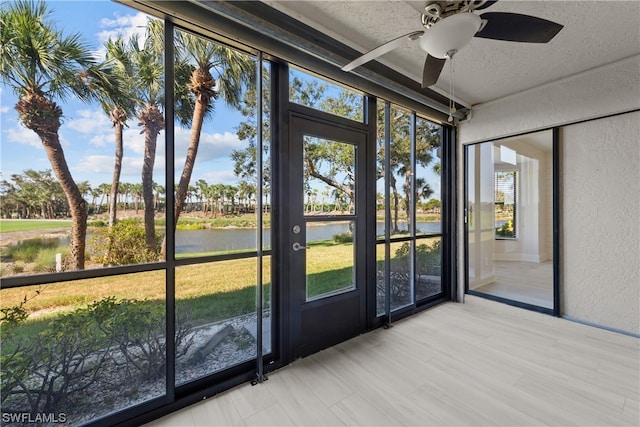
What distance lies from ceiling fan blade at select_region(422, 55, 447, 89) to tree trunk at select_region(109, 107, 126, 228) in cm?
208

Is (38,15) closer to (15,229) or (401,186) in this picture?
(15,229)

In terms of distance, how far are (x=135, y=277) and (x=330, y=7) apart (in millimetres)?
2246

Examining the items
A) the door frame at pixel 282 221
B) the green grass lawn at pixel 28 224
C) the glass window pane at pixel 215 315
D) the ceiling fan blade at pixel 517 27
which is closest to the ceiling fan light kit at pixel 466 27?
the ceiling fan blade at pixel 517 27

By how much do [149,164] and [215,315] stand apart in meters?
1.19

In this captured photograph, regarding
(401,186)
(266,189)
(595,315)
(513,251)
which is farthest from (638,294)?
(266,189)

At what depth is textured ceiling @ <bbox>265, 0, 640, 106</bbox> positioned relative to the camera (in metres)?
1.82

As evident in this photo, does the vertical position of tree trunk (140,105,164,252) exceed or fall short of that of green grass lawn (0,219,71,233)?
it exceeds it

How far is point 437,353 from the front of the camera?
2381 millimetres

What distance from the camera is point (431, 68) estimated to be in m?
1.95

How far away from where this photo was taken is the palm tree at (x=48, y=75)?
131cm

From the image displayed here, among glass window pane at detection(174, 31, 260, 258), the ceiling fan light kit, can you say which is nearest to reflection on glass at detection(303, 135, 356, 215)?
glass window pane at detection(174, 31, 260, 258)

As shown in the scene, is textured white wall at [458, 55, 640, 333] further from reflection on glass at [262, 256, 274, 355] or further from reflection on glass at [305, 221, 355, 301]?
reflection on glass at [262, 256, 274, 355]

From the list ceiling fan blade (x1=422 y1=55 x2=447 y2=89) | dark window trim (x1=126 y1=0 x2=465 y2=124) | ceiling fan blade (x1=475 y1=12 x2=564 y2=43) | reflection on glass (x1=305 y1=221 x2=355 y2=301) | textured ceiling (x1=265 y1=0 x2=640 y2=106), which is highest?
textured ceiling (x1=265 y1=0 x2=640 y2=106)

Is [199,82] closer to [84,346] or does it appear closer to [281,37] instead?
[281,37]
